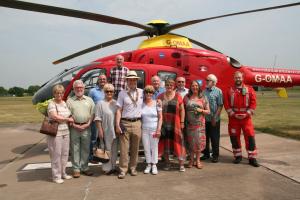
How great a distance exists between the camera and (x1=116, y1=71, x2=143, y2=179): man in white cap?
474 cm

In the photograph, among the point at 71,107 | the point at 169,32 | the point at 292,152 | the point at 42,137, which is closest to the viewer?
the point at 71,107

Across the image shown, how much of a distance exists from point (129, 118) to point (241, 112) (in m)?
2.26

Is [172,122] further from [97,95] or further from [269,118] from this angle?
[269,118]

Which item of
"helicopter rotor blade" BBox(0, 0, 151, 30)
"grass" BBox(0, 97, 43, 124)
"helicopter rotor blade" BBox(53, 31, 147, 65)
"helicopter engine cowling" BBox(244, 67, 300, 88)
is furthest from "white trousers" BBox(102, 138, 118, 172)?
"grass" BBox(0, 97, 43, 124)

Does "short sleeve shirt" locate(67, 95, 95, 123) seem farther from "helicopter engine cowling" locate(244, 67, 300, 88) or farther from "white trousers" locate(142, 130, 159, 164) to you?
"helicopter engine cowling" locate(244, 67, 300, 88)

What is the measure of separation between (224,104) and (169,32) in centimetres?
349

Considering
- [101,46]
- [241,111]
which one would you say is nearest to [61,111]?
[241,111]

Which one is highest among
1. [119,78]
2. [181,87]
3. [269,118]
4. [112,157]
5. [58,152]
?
[119,78]

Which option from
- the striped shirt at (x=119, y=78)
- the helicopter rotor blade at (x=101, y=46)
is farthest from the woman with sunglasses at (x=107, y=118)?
the helicopter rotor blade at (x=101, y=46)

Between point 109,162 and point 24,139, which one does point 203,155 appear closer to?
point 109,162

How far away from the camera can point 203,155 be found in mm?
6109

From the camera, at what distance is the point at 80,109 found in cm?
481

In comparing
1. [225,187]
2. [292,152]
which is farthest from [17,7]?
[292,152]

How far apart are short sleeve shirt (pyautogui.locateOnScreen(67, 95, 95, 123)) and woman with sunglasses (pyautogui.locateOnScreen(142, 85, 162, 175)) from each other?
3.02 feet
